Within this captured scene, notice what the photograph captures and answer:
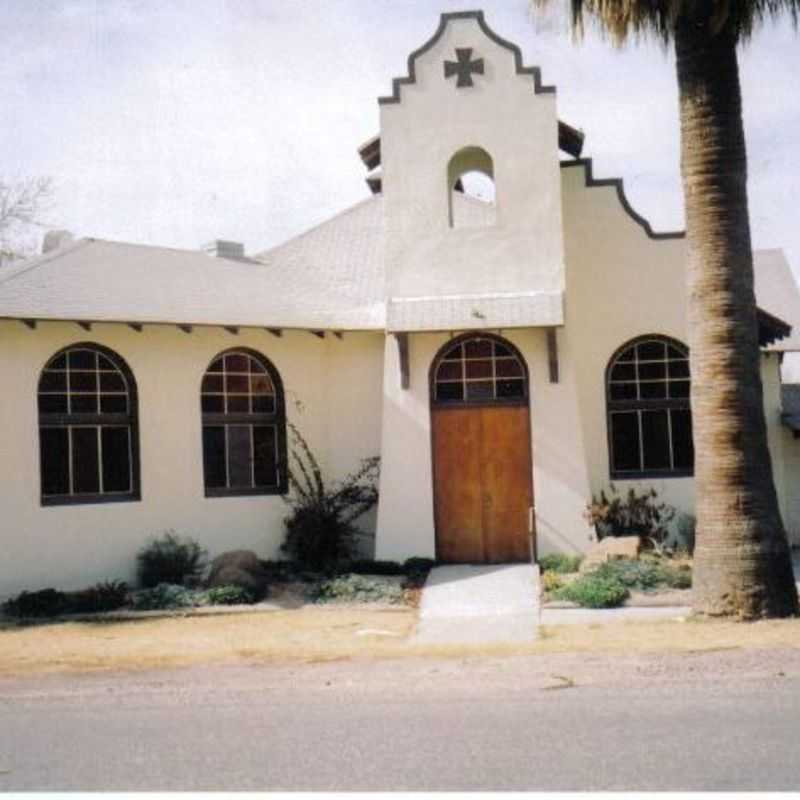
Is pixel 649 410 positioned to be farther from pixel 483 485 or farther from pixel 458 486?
pixel 458 486

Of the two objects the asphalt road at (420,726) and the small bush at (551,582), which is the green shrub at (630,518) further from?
the asphalt road at (420,726)

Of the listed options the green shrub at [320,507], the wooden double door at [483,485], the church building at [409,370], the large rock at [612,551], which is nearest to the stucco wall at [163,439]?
the church building at [409,370]

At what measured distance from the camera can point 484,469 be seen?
53.7 ft

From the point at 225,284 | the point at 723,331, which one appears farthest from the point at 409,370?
the point at 723,331

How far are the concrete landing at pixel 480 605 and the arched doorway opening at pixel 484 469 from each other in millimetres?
427

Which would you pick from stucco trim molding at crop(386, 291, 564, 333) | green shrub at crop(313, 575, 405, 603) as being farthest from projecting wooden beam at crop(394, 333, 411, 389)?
green shrub at crop(313, 575, 405, 603)

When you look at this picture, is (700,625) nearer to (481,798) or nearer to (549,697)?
(549,697)

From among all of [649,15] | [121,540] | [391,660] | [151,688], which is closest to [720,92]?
[649,15]

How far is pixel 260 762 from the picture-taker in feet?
22.1

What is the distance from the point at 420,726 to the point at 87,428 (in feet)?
31.0

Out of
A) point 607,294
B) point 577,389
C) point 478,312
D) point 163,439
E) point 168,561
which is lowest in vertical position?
point 168,561

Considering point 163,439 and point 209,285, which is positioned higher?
point 209,285

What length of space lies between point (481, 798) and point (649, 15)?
9646mm

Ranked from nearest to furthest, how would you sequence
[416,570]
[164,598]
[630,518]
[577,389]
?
[164,598] → [416,570] → [630,518] → [577,389]
